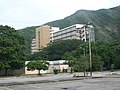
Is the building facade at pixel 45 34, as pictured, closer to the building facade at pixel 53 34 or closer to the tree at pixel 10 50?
the building facade at pixel 53 34

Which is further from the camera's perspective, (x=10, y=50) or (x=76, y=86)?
(x=10, y=50)

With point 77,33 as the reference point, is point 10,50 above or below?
below

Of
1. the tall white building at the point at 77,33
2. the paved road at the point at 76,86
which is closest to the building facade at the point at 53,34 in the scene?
the tall white building at the point at 77,33

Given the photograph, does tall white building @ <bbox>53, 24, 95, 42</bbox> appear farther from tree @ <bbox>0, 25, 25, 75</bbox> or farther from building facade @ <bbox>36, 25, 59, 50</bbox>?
tree @ <bbox>0, 25, 25, 75</bbox>

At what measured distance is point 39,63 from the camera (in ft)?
259

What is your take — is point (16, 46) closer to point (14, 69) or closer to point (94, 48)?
point (14, 69)

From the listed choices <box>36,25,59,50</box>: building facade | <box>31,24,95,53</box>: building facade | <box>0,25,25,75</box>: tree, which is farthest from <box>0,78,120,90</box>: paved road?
<box>36,25,59,50</box>: building facade

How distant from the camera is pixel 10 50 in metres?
71.6

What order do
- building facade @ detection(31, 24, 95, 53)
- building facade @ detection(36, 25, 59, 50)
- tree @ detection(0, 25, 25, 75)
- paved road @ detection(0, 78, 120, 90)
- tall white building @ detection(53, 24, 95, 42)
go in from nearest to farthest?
paved road @ detection(0, 78, 120, 90) < tree @ detection(0, 25, 25, 75) < tall white building @ detection(53, 24, 95, 42) < building facade @ detection(31, 24, 95, 53) < building facade @ detection(36, 25, 59, 50)

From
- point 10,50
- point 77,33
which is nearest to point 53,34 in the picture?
point 77,33

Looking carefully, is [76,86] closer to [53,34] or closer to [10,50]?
[10,50]

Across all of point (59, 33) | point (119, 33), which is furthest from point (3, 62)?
point (119, 33)

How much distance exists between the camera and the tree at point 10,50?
71062mm

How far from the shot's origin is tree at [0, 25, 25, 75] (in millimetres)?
71062
